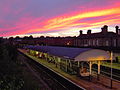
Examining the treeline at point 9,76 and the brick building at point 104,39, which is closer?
the treeline at point 9,76

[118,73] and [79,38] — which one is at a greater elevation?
[79,38]

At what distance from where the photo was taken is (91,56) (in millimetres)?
18422

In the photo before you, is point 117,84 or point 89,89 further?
point 117,84

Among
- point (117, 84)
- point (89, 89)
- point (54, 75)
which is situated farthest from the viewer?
point (54, 75)

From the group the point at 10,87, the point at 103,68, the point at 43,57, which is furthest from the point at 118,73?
the point at 43,57

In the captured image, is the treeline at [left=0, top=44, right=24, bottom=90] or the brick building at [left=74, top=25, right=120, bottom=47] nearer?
the treeline at [left=0, top=44, right=24, bottom=90]

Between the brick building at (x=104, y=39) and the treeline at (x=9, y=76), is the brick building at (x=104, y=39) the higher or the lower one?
the higher one

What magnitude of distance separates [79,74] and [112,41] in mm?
26925

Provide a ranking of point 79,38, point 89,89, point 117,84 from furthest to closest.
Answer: point 79,38 → point 117,84 → point 89,89

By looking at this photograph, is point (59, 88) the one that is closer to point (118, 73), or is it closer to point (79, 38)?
point (118, 73)

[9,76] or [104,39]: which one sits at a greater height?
[104,39]

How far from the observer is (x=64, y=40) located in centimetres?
9938

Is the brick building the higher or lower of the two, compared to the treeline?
higher

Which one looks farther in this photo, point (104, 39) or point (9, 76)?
point (104, 39)
